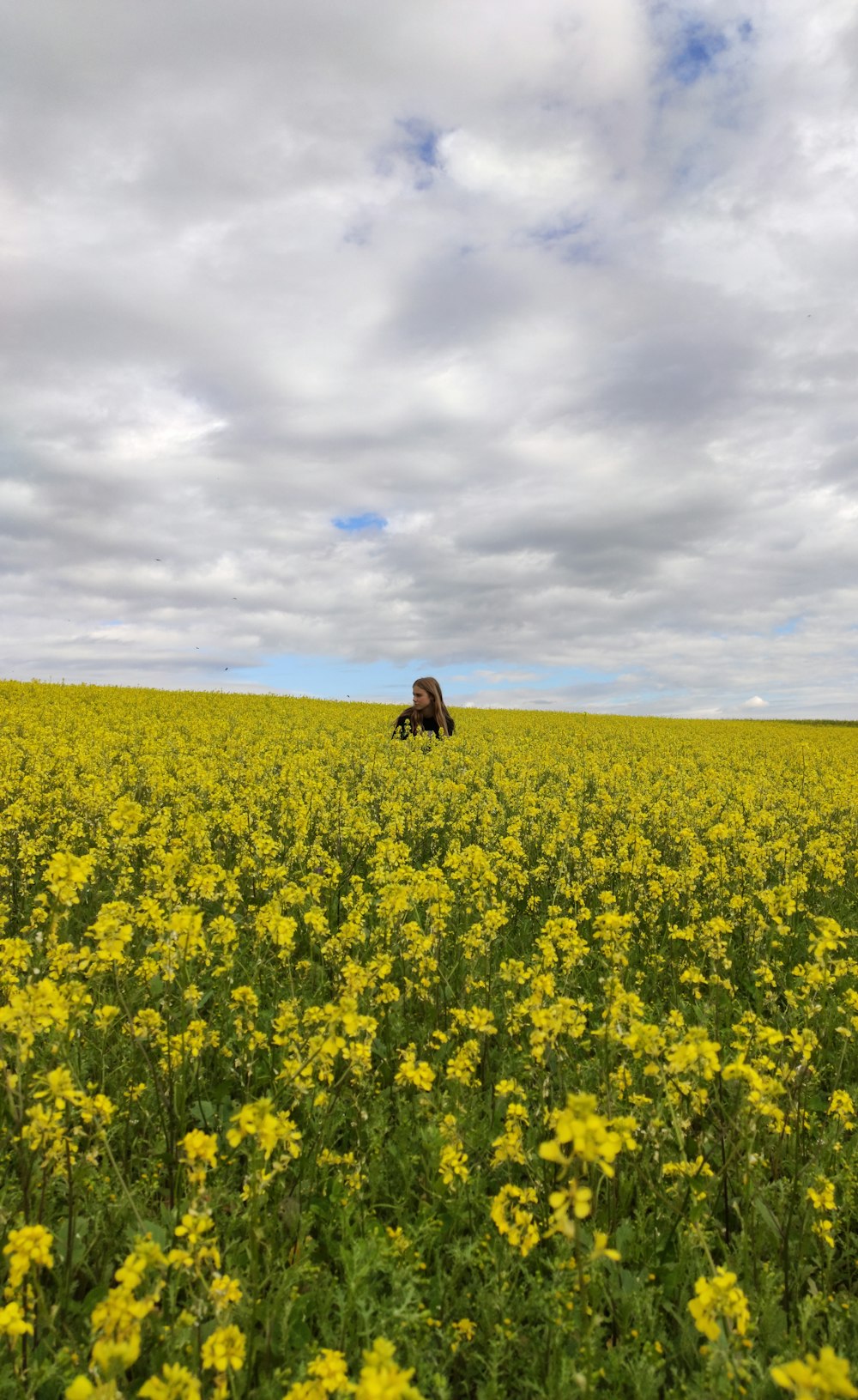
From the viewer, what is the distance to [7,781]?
987cm

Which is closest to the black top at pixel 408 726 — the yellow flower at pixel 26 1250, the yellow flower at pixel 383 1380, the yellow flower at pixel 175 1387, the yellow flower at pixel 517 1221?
the yellow flower at pixel 517 1221

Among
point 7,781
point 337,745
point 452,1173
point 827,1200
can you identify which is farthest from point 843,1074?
point 337,745

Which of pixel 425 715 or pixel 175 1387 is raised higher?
pixel 425 715

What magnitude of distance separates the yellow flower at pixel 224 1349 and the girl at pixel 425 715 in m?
16.0

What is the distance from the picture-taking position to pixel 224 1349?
6.97ft

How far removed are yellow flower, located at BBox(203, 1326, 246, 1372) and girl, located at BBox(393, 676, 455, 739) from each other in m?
16.0

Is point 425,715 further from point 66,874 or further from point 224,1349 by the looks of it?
point 224,1349

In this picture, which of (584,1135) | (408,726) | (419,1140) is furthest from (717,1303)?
(408,726)

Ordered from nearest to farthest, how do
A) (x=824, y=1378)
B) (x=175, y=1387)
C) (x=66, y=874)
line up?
(x=824, y=1378)
(x=175, y=1387)
(x=66, y=874)

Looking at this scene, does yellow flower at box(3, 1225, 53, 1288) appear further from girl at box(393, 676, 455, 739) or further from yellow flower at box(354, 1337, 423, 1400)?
girl at box(393, 676, 455, 739)

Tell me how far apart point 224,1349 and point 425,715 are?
17.1 meters

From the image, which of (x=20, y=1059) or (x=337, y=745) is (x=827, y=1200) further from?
(x=337, y=745)

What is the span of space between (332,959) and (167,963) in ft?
5.51

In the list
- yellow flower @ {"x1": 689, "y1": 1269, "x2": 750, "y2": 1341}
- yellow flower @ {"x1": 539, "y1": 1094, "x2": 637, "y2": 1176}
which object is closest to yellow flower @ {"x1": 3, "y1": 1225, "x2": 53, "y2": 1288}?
yellow flower @ {"x1": 539, "y1": 1094, "x2": 637, "y2": 1176}
